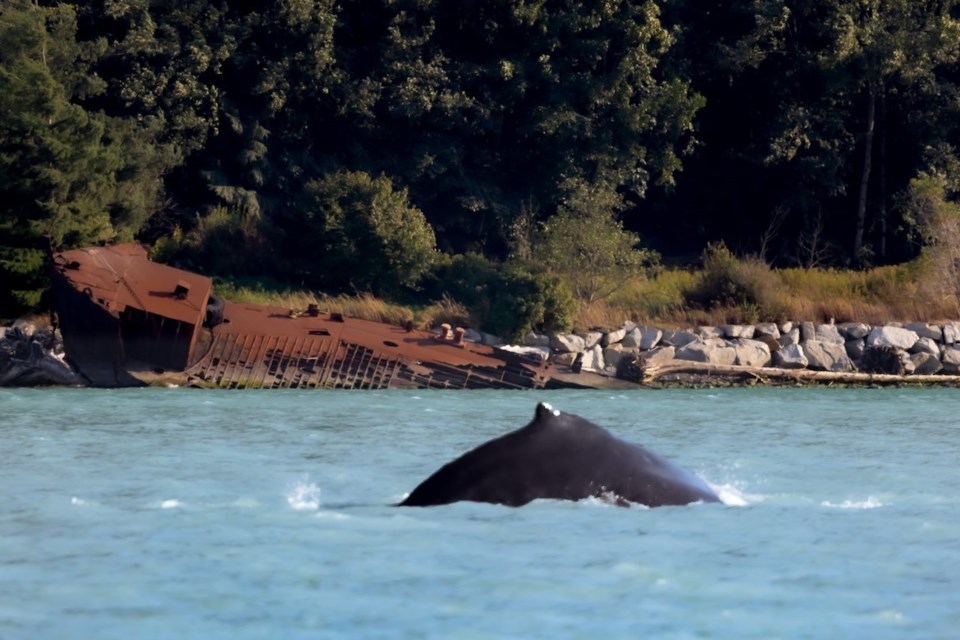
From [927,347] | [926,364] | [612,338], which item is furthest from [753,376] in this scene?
[927,347]

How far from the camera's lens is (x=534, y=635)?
8.18 m

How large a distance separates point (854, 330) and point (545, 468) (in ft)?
83.6

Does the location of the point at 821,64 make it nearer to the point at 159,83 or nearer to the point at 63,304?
the point at 159,83

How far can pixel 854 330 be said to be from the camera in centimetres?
3512

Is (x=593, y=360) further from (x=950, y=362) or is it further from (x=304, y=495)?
(x=304, y=495)

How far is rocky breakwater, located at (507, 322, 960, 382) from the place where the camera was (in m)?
32.0

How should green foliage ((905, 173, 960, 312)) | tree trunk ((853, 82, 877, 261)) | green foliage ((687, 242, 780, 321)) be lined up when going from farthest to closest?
1. tree trunk ((853, 82, 877, 261))
2. green foliage ((905, 173, 960, 312))
3. green foliage ((687, 242, 780, 321))

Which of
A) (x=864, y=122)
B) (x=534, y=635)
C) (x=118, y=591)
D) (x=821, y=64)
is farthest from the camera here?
(x=864, y=122)

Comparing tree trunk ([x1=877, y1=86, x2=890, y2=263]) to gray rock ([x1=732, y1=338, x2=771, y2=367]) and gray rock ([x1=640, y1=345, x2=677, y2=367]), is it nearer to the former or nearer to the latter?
gray rock ([x1=732, y1=338, x2=771, y2=367])

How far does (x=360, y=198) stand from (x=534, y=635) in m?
31.3

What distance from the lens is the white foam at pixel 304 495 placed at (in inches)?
499

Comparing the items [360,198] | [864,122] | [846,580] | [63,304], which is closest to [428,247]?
[360,198]

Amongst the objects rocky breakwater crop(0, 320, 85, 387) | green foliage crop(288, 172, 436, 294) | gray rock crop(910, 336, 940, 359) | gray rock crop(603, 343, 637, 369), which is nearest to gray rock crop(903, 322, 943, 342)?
gray rock crop(910, 336, 940, 359)

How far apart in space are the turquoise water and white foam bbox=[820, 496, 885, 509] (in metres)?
0.05
